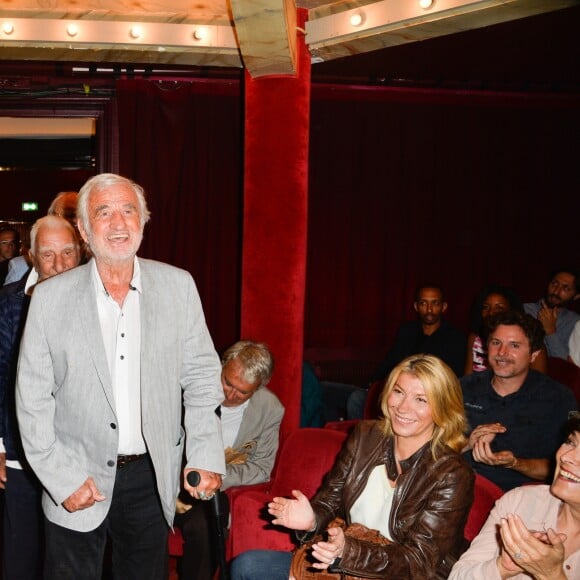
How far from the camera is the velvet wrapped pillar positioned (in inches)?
A: 154

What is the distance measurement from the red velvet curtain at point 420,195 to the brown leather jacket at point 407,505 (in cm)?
396

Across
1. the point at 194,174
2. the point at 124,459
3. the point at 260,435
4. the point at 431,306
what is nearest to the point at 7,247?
the point at 194,174

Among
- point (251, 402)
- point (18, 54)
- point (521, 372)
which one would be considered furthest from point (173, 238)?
point (521, 372)

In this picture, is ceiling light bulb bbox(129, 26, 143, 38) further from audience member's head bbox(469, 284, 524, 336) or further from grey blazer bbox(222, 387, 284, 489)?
audience member's head bbox(469, 284, 524, 336)

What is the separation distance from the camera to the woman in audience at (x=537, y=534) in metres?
1.65

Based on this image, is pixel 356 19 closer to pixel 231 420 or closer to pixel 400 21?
pixel 400 21

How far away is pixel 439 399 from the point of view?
7.36ft

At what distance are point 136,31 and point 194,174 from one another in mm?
2140

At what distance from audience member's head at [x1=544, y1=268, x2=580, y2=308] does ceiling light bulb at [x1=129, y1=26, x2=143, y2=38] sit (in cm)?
333

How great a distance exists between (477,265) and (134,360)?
5142 mm

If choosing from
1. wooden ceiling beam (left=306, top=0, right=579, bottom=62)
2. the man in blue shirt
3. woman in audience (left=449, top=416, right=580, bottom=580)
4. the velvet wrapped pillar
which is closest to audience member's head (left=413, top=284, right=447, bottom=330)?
the velvet wrapped pillar

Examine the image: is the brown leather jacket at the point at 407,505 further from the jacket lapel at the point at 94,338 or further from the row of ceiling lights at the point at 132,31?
the row of ceiling lights at the point at 132,31

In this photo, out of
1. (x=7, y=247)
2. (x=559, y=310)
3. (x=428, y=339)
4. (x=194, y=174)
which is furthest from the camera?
(x=7, y=247)

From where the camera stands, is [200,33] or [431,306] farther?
[431,306]
